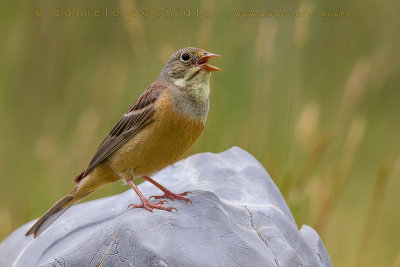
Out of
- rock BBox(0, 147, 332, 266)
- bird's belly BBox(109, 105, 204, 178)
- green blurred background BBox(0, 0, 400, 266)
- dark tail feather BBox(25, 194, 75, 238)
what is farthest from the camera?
green blurred background BBox(0, 0, 400, 266)

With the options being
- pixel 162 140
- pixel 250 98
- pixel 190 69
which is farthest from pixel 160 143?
pixel 250 98

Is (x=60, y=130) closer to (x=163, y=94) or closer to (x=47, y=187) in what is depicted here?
(x=47, y=187)

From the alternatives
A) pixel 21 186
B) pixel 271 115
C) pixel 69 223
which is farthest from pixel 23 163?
pixel 271 115

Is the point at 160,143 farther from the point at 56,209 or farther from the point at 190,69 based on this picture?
the point at 56,209

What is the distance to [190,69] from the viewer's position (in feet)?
14.5

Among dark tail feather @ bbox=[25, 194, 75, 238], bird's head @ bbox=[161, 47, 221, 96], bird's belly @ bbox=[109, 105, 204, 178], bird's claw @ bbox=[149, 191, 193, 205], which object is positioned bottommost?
dark tail feather @ bbox=[25, 194, 75, 238]

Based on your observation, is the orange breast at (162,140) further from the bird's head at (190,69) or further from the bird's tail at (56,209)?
the bird's tail at (56,209)

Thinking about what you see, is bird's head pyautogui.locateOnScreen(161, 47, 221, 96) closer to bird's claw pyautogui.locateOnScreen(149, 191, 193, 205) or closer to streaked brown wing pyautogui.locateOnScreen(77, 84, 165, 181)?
streaked brown wing pyautogui.locateOnScreen(77, 84, 165, 181)

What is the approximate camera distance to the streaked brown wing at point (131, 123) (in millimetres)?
4355

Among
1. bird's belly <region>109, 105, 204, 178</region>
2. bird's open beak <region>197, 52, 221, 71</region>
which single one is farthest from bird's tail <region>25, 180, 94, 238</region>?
bird's open beak <region>197, 52, 221, 71</region>

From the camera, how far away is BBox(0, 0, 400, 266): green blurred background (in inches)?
203

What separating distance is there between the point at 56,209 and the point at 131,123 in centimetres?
76

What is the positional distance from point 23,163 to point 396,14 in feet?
12.1

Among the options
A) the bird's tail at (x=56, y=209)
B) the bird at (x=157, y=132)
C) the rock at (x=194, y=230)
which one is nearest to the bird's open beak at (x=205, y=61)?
the bird at (x=157, y=132)
